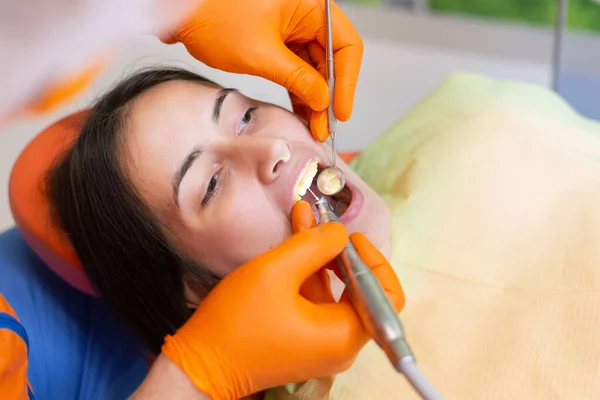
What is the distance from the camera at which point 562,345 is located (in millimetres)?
948

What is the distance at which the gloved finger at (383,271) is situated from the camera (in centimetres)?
87

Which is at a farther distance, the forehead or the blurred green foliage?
the blurred green foliage

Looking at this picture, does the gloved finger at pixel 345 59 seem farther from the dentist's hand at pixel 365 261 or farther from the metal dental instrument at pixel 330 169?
the dentist's hand at pixel 365 261

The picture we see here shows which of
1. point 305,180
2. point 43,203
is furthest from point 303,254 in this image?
point 43,203

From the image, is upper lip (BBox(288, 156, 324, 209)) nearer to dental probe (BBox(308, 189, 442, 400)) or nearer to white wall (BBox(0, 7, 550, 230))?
dental probe (BBox(308, 189, 442, 400))

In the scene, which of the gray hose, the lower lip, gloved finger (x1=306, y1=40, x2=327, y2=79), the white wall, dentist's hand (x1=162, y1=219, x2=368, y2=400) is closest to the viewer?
the gray hose

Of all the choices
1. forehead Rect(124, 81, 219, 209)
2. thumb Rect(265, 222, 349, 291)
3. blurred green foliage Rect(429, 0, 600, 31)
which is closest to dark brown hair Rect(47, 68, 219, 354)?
forehead Rect(124, 81, 219, 209)

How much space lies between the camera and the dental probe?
677mm

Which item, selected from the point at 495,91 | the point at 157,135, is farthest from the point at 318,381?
the point at 495,91

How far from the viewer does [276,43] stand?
3.55 feet

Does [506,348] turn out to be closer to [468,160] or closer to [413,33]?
[468,160]

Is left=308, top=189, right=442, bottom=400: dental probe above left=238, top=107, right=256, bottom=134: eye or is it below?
below

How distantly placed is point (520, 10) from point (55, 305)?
2.04 meters

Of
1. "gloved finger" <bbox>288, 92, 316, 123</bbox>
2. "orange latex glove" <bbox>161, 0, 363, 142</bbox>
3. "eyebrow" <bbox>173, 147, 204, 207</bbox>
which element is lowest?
"gloved finger" <bbox>288, 92, 316, 123</bbox>
